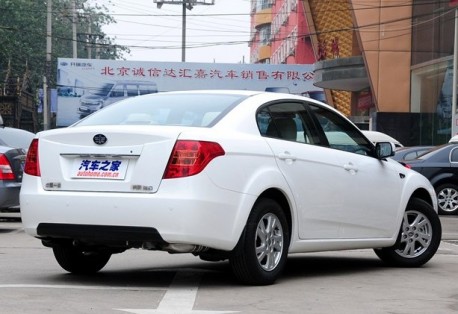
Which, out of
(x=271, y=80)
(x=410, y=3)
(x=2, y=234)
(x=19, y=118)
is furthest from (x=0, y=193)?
(x=19, y=118)

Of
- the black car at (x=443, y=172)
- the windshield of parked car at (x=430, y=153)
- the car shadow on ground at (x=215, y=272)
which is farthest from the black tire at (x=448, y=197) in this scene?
the car shadow on ground at (x=215, y=272)

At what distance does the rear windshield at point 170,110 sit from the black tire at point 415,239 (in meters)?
2.40

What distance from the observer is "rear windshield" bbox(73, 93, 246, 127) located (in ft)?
25.3

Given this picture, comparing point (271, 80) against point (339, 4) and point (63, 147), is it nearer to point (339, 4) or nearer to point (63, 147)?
point (339, 4)

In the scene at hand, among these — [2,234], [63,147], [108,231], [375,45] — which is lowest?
[2,234]

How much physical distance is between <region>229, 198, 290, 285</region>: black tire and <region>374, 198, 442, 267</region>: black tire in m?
1.91

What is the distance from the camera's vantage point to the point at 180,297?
7035 millimetres

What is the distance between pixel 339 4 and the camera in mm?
49750

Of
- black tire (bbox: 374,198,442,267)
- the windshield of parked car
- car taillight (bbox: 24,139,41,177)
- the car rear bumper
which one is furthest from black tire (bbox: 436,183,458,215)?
car taillight (bbox: 24,139,41,177)

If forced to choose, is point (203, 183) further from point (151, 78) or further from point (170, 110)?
point (151, 78)

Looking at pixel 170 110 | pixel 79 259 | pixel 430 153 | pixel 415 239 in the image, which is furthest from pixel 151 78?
pixel 170 110

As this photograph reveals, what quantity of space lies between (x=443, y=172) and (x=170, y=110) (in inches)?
497

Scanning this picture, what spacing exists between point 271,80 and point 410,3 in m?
17.4

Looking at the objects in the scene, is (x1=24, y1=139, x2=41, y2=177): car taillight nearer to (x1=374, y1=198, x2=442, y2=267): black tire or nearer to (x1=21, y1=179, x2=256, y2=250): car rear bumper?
(x1=21, y1=179, x2=256, y2=250): car rear bumper
